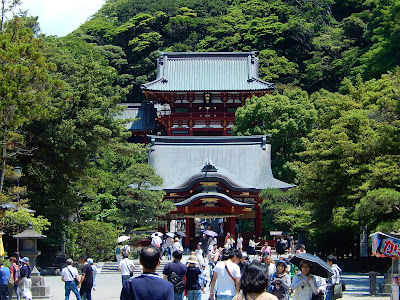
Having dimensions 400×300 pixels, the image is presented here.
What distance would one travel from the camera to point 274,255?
33.7 m

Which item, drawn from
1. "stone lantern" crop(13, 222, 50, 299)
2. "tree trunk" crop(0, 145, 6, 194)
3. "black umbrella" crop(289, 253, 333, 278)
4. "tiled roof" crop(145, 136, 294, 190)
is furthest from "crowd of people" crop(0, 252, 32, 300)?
"tiled roof" crop(145, 136, 294, 190)

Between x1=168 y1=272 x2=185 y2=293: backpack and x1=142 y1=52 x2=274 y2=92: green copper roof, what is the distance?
3829 cm

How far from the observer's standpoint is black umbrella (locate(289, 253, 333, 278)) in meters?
9.90

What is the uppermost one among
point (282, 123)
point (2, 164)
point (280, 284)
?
point (282, 123)

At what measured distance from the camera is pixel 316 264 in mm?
10062

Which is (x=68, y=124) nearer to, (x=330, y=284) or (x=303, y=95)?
(x=330, y=284)

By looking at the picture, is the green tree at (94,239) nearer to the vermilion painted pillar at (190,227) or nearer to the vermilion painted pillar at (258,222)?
the vermilion painted pillar at (190,227)

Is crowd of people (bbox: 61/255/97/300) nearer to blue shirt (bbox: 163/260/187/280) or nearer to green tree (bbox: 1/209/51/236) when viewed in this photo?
blue shirt (bbox: 163/260/187/280)

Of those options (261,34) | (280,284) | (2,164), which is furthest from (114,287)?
(261,34)

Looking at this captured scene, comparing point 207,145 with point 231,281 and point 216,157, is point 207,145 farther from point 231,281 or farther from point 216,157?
point 231,281

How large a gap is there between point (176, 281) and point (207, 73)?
41901mm

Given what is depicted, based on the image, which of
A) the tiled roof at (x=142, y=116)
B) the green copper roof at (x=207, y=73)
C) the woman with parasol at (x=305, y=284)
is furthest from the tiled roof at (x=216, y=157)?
the woman with parasol at (x=305, y=284)

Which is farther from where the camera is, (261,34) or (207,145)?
(261,34)

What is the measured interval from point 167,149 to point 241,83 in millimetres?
10211
